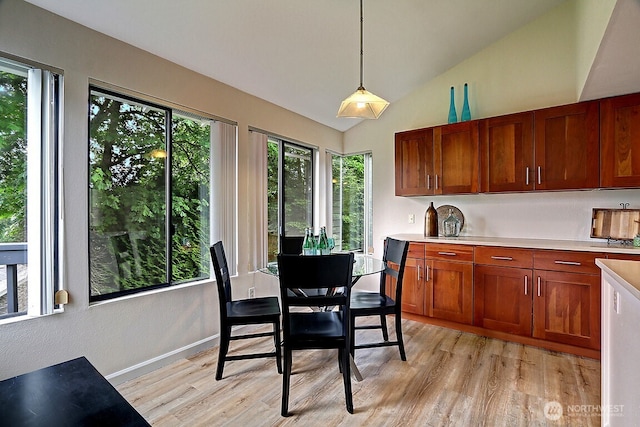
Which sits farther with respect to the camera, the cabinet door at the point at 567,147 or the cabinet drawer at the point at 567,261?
the cabinet door at the point at 567,147

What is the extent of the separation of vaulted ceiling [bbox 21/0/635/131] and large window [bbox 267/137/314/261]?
525mm

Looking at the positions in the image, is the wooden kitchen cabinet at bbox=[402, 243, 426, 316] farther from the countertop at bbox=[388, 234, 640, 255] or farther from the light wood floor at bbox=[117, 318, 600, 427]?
the light wood floor at bbox=[117, 318, 600, 427]

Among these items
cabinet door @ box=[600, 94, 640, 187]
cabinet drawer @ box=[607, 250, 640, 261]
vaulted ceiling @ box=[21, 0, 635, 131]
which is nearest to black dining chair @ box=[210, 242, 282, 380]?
vaulted ceiling @ box=[21, 0, 635, 131]

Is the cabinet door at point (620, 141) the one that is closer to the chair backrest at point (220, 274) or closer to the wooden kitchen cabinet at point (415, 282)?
the wooden kitchen cabinet at point (415, 282)

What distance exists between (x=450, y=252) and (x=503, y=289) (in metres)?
0.57

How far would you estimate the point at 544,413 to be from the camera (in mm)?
1953

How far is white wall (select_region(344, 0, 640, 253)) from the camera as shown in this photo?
308 cm

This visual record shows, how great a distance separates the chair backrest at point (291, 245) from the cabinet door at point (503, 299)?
176cm

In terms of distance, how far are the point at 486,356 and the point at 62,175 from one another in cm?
341

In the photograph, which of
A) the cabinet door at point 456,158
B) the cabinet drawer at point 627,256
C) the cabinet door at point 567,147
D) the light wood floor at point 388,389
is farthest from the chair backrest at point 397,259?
the cabinet drawer at point 627,256

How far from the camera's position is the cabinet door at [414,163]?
3.67 meters

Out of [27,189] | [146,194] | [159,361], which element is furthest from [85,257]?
[159,361]

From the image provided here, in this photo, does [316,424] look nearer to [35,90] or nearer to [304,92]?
[35,90]

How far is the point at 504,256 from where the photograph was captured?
3.04 m
